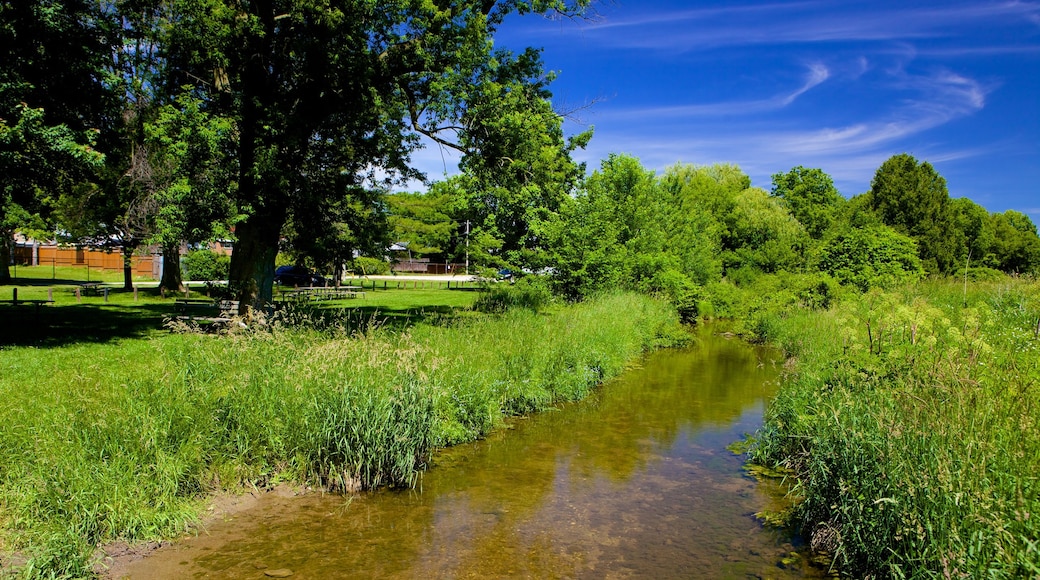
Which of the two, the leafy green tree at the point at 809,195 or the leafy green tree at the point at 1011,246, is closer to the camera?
the leafy green tree at the point at 809,195

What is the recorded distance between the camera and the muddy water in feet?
20.1

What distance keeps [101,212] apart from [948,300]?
91.2ft

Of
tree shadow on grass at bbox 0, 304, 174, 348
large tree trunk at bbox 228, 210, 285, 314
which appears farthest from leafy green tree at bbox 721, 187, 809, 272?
tree shadow on grass at bbox 0, 304, 174, 348

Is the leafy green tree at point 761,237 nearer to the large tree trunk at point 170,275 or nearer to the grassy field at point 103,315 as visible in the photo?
the grassy field at point 103,315

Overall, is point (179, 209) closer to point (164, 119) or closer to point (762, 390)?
point (164, 119)


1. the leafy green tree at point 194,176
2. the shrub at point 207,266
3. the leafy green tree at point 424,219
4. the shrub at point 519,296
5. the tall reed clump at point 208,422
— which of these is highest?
the leafy green tree at point 424,219

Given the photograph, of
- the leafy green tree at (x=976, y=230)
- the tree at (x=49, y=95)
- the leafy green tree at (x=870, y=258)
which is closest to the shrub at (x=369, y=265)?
the tree at (x=49, y=95)

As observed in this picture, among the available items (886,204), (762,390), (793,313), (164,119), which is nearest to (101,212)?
(164,119)

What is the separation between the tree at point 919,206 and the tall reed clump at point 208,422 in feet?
107

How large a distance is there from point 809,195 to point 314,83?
4582 cm

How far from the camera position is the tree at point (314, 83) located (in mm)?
12664

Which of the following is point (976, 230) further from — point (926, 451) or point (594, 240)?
point (926, 451)

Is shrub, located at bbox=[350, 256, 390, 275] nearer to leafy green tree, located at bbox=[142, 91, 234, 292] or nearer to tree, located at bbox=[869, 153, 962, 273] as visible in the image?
leafy green tree, located at bbox=[142, 91, 234, 292]

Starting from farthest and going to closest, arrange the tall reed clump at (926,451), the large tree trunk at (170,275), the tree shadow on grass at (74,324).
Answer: the large tree trunk at (170,275) < the tree shadow on grass at (74,324) < the tall reed clump at (926,451)
